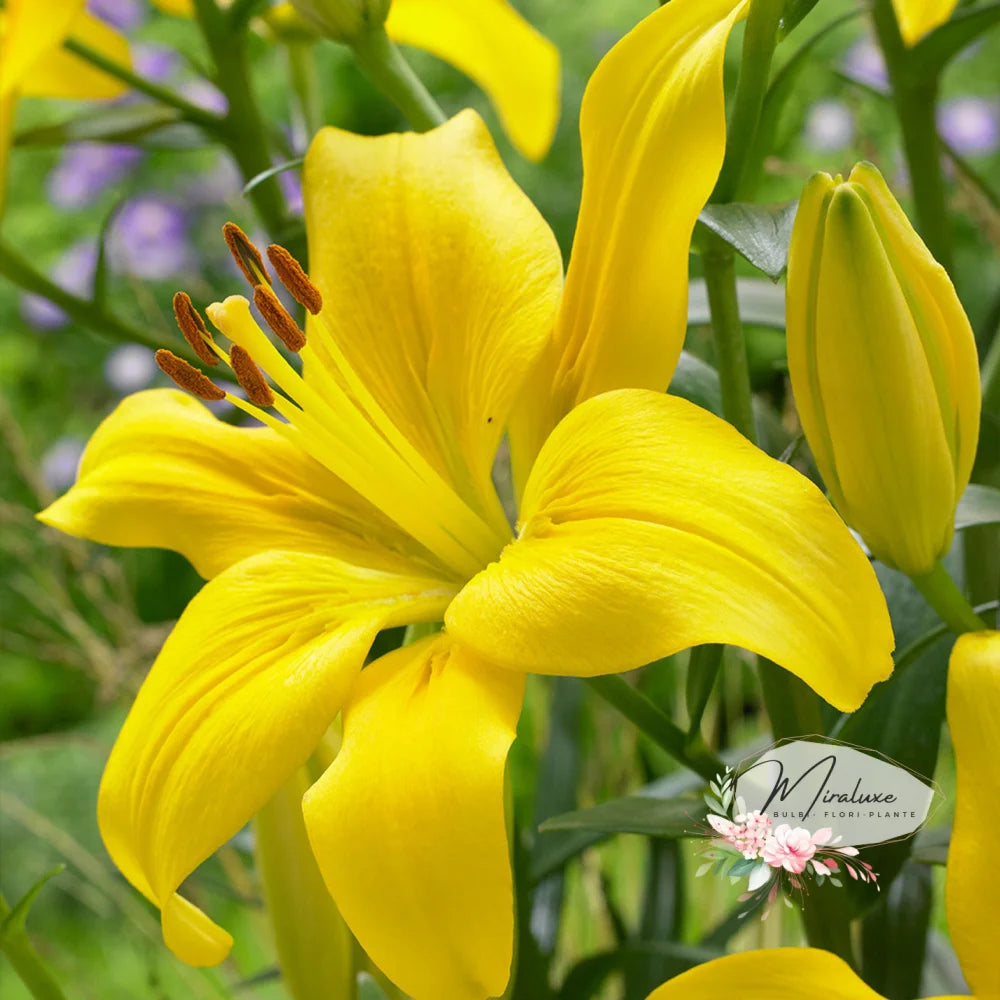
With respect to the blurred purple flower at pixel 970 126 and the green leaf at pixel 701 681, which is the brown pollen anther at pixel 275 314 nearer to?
the green leaf at pixel 701 681

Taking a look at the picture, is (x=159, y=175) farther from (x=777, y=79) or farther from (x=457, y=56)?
(x=777, y=79)

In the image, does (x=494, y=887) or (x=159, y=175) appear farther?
(x=159, y=175)

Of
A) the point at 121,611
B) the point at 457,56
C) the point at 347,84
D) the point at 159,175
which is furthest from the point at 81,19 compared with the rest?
the point at 159,175

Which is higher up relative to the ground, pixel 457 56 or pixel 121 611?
pixel 457 56

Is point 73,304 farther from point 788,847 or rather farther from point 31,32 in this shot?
point 788,847

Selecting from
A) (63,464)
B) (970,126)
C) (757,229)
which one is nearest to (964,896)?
(757,229)

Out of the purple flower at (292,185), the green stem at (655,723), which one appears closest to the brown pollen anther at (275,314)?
the green stem at (655,723)
